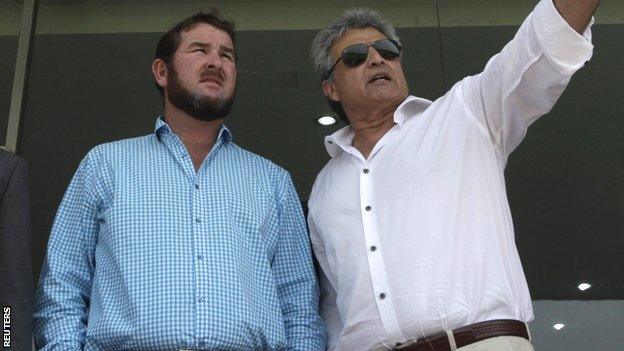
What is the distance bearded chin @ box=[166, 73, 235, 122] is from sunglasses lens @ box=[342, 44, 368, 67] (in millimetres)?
423

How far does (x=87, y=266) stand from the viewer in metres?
2.89

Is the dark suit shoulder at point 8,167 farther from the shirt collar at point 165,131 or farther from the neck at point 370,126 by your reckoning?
the neck at point 370,126

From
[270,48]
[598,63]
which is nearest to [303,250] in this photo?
[270,48]

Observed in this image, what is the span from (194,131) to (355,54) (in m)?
0.59

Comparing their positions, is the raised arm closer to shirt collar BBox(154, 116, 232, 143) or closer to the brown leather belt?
the brown leather belt

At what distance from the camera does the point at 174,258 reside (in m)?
2.76

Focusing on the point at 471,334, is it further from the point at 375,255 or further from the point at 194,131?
the point at 194,131

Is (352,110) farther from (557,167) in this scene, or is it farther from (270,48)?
(557,167)

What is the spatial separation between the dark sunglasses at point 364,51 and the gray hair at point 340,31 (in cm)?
8

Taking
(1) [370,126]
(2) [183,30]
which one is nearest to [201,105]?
(2) [183,30]

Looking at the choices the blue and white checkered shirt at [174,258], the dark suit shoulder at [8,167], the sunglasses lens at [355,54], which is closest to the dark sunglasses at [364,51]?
the sunglasses lens at [355,54]

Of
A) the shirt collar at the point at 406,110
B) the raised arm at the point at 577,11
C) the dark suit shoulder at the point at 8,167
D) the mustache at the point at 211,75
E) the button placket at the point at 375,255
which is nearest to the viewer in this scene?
the raised arm at the point at 577,11

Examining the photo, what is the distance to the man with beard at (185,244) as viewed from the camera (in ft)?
8.73

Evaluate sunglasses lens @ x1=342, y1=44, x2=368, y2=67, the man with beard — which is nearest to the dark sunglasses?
sunglasses lens @ x1=342, y1=44, x2=368, y2=67
